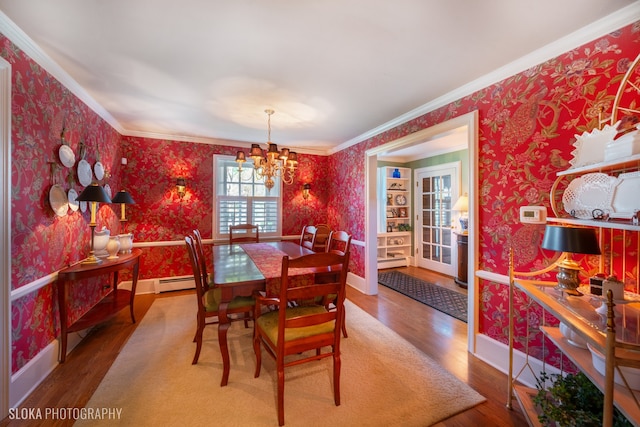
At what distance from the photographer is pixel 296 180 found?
4.75 meters

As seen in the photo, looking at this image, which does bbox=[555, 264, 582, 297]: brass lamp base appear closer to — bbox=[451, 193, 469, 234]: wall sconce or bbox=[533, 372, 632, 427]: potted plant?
bbox=[533, 372, 632, 427]: potted plant

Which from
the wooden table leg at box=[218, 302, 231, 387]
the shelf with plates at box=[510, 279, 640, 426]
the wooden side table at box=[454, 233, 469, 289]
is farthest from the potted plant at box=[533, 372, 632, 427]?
the wooden side table at box=[454, 233, 469, 289]

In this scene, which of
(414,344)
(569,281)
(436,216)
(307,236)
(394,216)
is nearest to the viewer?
(569,281)

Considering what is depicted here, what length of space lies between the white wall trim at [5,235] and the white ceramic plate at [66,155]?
590mm

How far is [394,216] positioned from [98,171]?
5090 millimetres

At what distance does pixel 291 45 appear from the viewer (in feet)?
5.71

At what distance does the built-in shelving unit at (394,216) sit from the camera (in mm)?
5398

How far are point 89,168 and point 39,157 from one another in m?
0.77

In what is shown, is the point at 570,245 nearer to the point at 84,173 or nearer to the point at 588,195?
the point at 588,195

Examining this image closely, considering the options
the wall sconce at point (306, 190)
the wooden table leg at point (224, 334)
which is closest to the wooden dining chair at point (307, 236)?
the wall sconce at point (306, 190)

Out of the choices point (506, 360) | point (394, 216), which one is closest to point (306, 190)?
point (394, 216)

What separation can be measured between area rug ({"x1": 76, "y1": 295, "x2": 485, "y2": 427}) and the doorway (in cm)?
72

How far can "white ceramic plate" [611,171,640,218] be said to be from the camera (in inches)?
44.3

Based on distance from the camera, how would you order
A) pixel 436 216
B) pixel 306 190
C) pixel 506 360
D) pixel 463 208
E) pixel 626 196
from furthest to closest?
pixel 436 216 < pixel 306 190 < pixel 463 208 < pixel 506 360 < pixel 626 196
